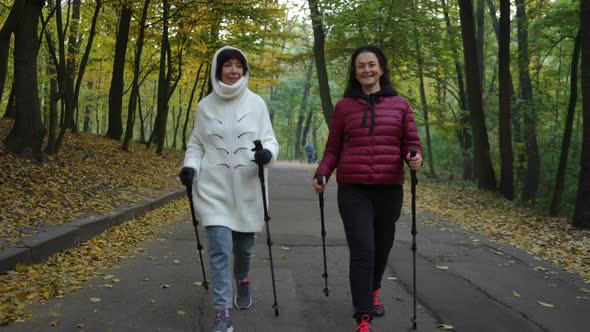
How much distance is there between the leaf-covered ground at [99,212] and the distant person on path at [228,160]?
1.54 m

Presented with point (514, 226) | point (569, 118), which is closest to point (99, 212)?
point (514, 226)

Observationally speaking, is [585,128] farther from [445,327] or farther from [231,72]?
[231,72]

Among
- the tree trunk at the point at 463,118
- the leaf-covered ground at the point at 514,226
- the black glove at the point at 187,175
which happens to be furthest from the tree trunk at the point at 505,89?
the black glove at the point at 187,175

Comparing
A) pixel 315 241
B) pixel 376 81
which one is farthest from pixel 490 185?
pixel 376 81

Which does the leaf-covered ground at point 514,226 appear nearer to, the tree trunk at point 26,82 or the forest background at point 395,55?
the forest background at point 395,55

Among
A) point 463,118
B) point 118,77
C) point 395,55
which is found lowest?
point 463,118

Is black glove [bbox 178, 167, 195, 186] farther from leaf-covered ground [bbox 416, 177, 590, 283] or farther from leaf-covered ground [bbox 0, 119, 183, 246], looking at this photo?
leaf-covered ground [bbox 416, 177, 590, 283]

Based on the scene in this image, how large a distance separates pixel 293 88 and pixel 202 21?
23.2 m

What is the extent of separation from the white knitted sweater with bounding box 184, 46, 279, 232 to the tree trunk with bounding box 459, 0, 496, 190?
40.6ft

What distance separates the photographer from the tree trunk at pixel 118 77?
17.3 metres

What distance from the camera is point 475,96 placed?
49.1ft

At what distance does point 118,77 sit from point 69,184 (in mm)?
9782

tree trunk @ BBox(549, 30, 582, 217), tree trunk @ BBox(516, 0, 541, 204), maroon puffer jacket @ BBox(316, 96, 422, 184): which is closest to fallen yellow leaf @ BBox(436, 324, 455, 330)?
maroon puffer jacket @ BBox(316, 96, 422, 184)

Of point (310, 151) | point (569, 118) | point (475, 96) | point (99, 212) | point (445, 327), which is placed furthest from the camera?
point (310, 151)
